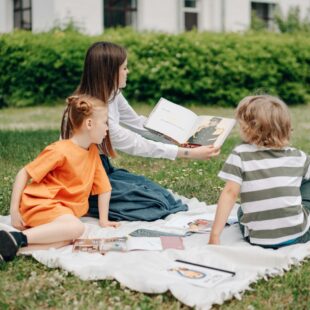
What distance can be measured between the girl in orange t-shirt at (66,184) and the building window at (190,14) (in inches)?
536

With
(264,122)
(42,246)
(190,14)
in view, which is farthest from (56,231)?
(190,14)

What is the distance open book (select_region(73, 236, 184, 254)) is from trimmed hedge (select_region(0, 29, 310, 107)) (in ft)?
29.9

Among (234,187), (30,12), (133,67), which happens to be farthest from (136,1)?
(234,187)

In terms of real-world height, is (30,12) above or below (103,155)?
above

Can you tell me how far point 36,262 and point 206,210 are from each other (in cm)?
155

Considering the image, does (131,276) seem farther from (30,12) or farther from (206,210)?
(30,12)

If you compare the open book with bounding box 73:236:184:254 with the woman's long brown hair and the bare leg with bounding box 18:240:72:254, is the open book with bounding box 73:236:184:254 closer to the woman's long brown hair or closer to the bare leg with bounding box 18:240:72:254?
the bare leg with bounding box 18:240:72:254

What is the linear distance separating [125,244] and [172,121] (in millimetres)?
1150

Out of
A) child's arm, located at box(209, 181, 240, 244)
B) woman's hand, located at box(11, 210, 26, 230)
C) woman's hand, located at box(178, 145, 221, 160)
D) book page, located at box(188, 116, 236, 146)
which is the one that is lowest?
woman's hand, located at box(11, 210, 26, 230)

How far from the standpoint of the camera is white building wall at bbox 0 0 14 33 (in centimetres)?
1584

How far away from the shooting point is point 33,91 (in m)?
13.6

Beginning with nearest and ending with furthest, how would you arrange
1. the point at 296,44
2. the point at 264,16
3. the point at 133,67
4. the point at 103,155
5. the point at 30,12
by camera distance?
the point at 103,155 → the point at 133,67 → the point at 296,44 → the point at 30,12 → the point at 264,16

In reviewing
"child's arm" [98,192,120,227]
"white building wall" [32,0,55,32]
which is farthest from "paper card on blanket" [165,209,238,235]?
"white building wall" [32,0,55,32]

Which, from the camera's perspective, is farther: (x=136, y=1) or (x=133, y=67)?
(x=136, y=1)
